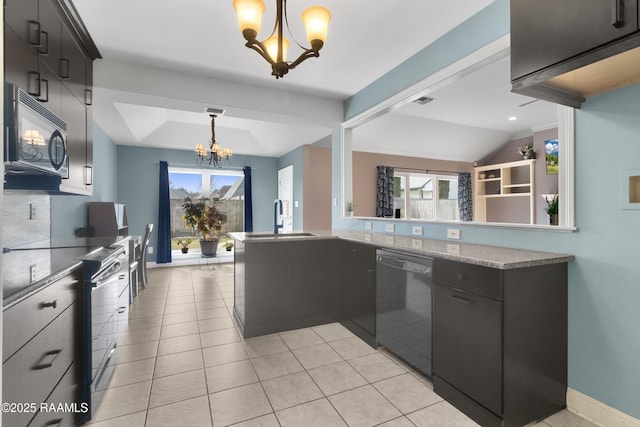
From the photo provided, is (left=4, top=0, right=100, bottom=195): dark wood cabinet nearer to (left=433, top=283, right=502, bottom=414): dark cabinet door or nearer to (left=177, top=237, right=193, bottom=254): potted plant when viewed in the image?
(left=433, top=283, right=502, bottom=414): dark cabinet door

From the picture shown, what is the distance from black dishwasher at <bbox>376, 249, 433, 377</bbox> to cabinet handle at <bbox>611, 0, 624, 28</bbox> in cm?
140

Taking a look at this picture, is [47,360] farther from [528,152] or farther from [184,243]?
[528,152]

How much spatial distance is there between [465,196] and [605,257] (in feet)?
18.6

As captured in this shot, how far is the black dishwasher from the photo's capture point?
204 cm

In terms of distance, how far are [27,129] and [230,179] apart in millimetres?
5729

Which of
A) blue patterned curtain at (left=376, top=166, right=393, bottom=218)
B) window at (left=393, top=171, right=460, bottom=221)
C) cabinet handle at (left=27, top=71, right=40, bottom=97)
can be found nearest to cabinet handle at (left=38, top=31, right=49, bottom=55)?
cabinet handle at (left=27, top=71, right=40, bottom=97)

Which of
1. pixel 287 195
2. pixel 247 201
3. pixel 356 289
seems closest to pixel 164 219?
pixel 247 201

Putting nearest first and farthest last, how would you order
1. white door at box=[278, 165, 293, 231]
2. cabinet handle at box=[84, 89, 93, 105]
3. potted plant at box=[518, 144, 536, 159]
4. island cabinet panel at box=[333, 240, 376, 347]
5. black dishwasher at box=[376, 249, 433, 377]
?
black dishwasher at box=[376, 249, 433, 377] < island cabinet panel at box=[333, 240, 376, 347] < cabinet handle at box=[84, 89, 93, 105] < potted plant at box=[518, 144, 536, 159] < white door at box=[278, 165, 293, 231]

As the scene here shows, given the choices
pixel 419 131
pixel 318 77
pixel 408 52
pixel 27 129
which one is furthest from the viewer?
pixel 419 131

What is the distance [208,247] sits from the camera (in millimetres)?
6492

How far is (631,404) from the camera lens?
159 cm

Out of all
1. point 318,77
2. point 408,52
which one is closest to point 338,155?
point 318,77

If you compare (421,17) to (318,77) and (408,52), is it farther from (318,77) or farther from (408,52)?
(318,77)

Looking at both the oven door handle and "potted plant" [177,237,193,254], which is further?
"potted plant" [177,237,193,254]
